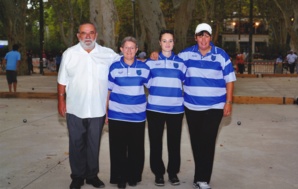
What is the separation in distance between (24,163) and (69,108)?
175cm

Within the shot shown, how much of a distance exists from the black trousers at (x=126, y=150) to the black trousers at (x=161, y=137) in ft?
0.45

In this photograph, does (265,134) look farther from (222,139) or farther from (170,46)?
(170,46)

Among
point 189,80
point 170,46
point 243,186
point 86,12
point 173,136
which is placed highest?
point 86,12

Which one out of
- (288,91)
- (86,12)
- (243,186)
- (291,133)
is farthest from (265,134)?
(86,12)

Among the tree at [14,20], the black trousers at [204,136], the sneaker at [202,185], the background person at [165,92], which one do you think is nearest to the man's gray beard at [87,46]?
the background person at [165,92]

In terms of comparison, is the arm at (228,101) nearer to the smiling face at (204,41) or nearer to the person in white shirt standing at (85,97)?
the smiling face at (204,41)

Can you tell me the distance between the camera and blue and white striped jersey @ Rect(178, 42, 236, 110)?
17.5 ft

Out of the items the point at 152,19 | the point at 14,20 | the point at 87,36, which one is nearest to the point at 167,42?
A: the point at 87,36

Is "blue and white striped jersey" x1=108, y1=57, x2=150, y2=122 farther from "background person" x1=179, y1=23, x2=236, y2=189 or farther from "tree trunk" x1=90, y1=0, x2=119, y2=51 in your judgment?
"tree trunk" x1=90, y1=0, x2=119, y2=51

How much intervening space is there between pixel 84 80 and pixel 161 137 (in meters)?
1.19

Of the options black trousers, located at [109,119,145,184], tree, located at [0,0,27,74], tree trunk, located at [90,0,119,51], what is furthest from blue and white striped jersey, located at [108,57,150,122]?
tree, located at [0,0,27,74]

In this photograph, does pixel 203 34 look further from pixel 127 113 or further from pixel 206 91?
pixel 127 113

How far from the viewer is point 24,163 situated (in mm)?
6703

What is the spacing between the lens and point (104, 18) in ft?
43.1
